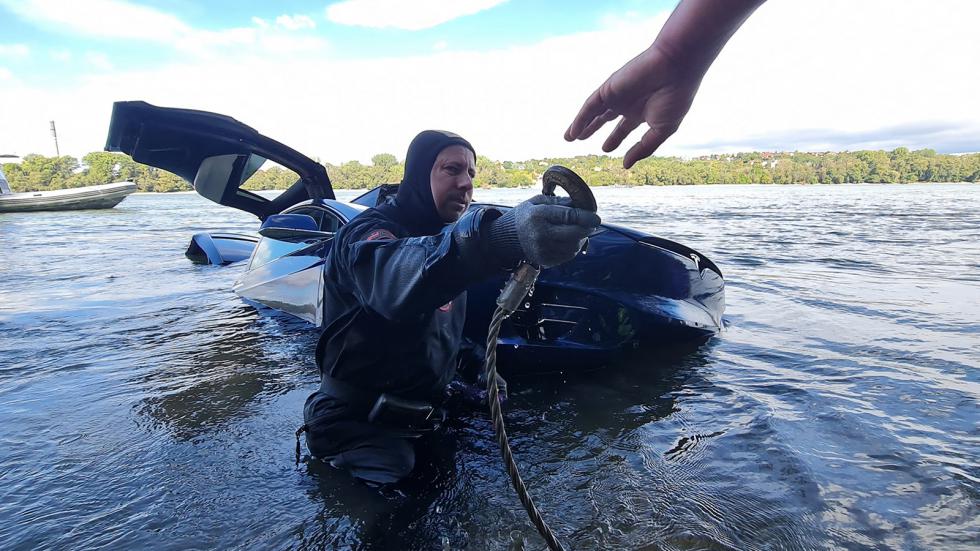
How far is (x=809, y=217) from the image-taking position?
19781mm

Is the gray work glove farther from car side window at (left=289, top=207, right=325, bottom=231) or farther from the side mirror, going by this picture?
car side window at (left=289, top=207, right=325, bottom=231)

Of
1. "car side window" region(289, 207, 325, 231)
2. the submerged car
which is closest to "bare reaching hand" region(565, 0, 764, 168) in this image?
the submerged car

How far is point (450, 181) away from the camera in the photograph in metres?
2.73

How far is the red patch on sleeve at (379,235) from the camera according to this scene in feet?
7.38

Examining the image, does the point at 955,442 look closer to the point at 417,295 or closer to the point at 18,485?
the point at 417,295

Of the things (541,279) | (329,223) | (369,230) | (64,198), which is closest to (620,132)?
(369,230)

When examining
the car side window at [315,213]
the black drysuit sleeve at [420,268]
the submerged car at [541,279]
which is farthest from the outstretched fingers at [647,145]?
the car side window at [315,213]

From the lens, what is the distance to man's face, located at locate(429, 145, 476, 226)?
2725 mm

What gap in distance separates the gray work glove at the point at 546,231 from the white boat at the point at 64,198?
38.5 meters

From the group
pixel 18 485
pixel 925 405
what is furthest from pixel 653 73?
pixel 18 485

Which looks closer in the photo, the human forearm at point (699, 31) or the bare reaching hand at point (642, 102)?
the human forearm at point (699, 31)

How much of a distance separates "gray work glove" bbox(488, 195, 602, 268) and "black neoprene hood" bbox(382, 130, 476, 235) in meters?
1.10

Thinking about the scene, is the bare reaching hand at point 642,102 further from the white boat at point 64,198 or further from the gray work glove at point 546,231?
the white boat at point 64,198

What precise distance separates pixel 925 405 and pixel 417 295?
373cm
